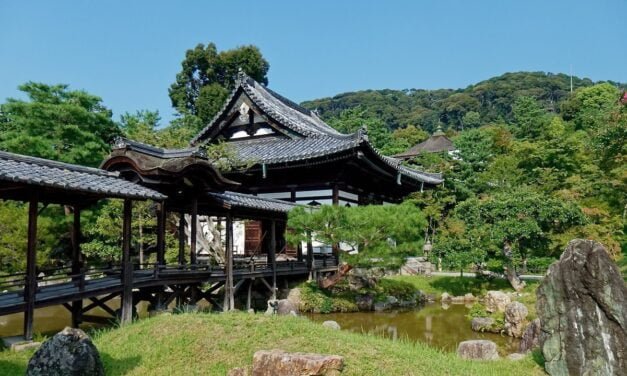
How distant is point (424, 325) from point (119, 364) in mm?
10337

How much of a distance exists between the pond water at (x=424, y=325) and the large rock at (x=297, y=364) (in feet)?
18.7

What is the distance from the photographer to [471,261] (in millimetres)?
18438

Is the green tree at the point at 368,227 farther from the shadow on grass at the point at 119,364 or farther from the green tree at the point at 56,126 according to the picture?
the green tree at the point at 56,126

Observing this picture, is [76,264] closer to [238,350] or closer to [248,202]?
[248,202]

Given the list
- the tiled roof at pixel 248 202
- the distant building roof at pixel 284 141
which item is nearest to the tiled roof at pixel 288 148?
the distant building roof at pixel 284 141

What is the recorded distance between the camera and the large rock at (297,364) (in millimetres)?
5867

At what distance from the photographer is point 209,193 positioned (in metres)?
13.7

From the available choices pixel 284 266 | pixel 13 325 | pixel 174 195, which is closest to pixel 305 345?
pixel 174 195

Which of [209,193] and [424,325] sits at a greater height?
[209,193]

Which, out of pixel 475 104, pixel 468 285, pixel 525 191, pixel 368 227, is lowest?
pixel 468 285

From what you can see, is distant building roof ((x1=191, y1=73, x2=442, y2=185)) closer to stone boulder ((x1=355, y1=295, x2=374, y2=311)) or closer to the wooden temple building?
the wooden temple building

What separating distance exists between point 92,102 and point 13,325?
40.6ft

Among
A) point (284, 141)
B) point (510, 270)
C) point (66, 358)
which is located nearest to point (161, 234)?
point (66, 358)

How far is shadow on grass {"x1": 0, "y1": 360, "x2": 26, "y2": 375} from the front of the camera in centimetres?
689
